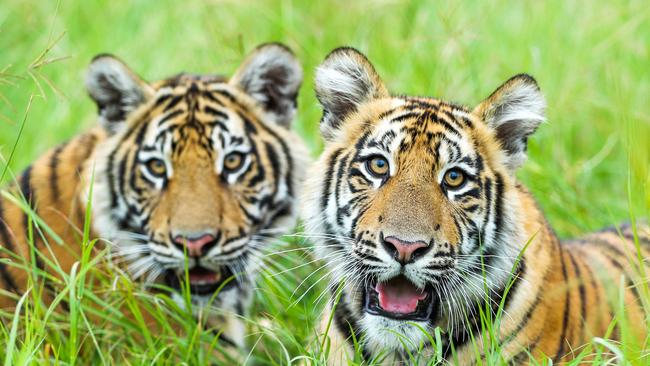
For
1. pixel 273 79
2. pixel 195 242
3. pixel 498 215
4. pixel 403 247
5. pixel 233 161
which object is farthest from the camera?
pixel 273 79

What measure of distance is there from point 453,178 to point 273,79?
1.47 m

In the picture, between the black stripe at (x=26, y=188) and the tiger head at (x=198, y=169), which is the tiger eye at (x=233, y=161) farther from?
the black stripe at (x=26, y=188)

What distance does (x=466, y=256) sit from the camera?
312 centimetres

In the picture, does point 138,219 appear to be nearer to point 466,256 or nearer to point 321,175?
point 321,175

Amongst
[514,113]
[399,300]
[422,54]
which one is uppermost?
[422,54]

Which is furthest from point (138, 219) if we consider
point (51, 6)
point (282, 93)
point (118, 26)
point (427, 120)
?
point (51, 6)

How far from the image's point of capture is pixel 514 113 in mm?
3336

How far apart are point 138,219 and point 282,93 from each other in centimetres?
86

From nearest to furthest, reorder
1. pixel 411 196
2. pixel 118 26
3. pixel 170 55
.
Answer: pixel 411 196
pixel 170 55
pixel 118 26

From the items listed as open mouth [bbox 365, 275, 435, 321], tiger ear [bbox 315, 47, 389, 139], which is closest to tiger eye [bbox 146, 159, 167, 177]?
tiger ear [bbox 315, 47, 389, 139]

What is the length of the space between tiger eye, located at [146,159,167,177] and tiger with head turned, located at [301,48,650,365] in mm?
877

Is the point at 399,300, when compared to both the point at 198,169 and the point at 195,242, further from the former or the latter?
the point at 198,169

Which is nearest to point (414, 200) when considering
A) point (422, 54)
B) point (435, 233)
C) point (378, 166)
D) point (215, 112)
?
point (435, 233)

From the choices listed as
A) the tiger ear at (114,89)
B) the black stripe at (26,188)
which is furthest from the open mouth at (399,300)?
the black stripe at (26,188)
